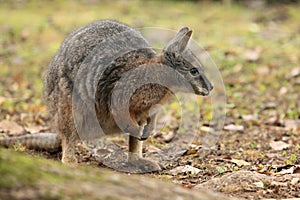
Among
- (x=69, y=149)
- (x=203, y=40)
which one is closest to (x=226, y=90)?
(x=203, y=40)

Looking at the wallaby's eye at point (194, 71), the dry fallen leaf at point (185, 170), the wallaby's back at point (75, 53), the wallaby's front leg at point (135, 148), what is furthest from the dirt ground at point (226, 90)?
Result: the wallaby's eye at point (194, 71)

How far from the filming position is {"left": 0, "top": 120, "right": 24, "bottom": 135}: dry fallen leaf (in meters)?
6.21

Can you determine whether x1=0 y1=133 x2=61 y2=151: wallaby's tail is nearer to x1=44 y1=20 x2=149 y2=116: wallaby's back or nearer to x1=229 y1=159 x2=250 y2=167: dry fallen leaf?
x1=44 y1=20 x2=149 y2=116: wallaby's back

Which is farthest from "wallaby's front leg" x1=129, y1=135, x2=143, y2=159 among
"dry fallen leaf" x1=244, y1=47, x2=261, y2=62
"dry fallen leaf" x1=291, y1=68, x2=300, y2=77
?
"dry fallen leaf" x1=244, y1=47, x2=261, y2=62

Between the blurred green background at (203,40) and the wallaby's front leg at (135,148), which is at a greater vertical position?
the blurred green background at (203,40)

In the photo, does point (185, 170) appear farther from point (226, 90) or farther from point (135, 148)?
point (226, 90)

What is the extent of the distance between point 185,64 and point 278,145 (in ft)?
5.00

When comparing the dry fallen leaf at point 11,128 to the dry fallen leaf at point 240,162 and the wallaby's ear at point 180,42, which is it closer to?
the wallaby's ear at point 180,42

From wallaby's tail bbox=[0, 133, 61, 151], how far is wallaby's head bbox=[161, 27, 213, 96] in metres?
1.35

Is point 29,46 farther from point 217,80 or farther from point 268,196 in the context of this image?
point 268,196

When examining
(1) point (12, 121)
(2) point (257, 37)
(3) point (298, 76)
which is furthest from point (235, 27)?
(1) point (12, 121)

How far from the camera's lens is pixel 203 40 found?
35.1ft

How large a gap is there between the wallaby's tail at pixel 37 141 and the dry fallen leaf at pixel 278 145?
7.34 feet

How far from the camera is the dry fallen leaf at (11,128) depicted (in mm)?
6207
